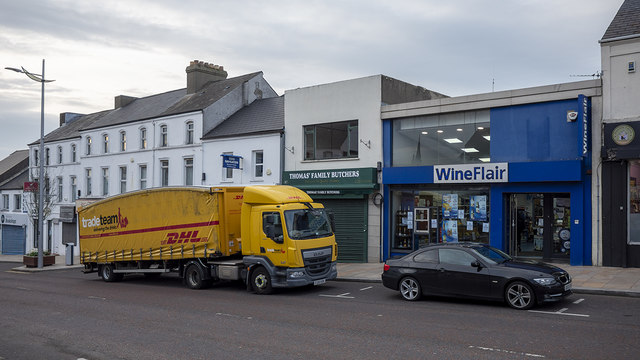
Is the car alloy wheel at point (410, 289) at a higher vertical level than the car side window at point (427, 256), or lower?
lower

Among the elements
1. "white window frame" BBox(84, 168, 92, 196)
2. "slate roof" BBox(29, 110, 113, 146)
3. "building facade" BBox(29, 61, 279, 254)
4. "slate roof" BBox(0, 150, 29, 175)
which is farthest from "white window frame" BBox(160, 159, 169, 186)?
"slate roof" BBox(0, 150, 29, 175)

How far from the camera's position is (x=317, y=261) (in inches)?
597

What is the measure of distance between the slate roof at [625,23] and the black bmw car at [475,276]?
28.5 feet

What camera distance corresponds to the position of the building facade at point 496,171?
57.4ft

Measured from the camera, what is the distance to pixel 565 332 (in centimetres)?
920

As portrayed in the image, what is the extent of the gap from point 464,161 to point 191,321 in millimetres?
12302

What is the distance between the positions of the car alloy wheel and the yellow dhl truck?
2.75 m

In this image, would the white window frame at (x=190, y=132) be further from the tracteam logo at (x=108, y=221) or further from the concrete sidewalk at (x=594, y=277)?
the concrete sidewalk at (x=594, y=277)

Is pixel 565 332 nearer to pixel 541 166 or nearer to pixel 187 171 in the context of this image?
pixel 541 166

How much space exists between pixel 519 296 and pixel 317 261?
5.61 metres

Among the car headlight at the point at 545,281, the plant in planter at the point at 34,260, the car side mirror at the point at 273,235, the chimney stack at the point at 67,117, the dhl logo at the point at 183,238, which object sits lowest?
the plant in planter at the point at 34,260

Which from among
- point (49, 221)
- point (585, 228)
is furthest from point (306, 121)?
point (49, 221)

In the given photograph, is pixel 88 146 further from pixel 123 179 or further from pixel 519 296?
pixel 519 296

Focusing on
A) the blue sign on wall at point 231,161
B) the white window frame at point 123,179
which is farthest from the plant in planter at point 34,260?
the blue sign on wall at point 231,161
